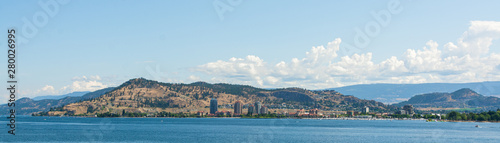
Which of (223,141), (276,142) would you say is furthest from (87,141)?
(276,142)

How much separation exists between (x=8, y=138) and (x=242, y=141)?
6773cm

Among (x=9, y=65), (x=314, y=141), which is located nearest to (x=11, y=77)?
(x=9, y=65)

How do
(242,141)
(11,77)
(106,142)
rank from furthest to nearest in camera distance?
(242,141), (106,142), (11,77)

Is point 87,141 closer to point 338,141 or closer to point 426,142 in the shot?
point 338,141

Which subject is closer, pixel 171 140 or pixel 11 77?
pixel 11 77

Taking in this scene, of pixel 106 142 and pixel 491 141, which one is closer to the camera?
pixel 106 142

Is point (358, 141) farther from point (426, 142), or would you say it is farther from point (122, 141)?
point (122, 141)

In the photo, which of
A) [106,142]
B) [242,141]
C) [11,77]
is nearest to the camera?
[11,77]

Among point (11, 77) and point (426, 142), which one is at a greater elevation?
point (11, 77)

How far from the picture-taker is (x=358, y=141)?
478 feet

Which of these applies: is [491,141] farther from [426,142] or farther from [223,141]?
[223,141]

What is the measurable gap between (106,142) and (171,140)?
67.7 ft

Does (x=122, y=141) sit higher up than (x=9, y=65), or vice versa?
(x=9, y=65)

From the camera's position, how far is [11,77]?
82.8 metres
